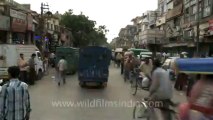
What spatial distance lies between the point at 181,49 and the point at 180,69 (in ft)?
163

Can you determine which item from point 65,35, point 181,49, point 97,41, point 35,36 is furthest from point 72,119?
point 97,41

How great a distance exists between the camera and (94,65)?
2344cm

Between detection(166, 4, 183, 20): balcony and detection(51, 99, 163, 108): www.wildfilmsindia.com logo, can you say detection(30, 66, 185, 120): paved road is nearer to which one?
detection(51, 99, 163, 108): www.wildfilmsindia.com logo

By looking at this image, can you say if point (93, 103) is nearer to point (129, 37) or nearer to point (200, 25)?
point (200, 25)

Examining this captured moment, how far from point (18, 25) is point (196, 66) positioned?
3679cm

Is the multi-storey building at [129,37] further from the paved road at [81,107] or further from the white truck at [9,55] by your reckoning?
the paved road at [81,107]

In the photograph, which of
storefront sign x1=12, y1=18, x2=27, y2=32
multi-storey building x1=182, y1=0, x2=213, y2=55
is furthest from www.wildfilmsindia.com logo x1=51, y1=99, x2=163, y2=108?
storefront sign x1=12, y1=18, x2=27, y2=32

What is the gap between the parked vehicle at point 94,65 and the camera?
2311 cm

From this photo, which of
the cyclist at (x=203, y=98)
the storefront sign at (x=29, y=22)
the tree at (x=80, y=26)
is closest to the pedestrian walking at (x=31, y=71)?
the cyclist at (x=203, y=98)

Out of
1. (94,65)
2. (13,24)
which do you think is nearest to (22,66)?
(94,65)

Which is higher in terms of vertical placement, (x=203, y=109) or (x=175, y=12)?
(x=175, y=12)

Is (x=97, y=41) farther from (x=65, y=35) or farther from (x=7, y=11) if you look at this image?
(x=7, y=11)

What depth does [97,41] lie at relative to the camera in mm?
101562

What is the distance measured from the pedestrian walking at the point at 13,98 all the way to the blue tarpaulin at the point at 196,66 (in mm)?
2739
